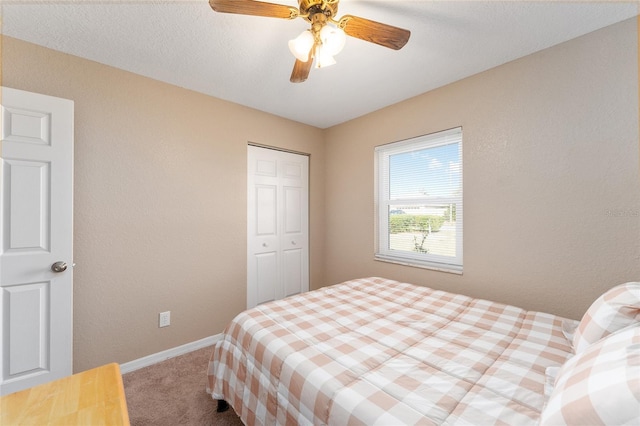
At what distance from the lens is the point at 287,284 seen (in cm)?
329

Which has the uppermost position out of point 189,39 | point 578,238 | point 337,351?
point 189,39

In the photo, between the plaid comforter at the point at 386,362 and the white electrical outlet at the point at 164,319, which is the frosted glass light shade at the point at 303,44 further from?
the white electrical outlet at the point at 164,319

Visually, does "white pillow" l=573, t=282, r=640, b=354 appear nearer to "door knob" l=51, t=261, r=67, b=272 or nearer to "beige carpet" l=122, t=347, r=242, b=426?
"beige carpet" l=122, t=347, r=242, b=426

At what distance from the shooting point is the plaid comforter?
90 centimetres

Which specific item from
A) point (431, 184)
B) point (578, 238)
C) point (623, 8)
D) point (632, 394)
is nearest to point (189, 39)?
point (431, 184)

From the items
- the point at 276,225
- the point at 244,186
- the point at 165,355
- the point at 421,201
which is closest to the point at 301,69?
the point at 244,186

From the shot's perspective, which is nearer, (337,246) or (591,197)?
(591,197)

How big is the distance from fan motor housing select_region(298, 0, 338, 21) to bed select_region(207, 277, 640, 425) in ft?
Result: 5.40

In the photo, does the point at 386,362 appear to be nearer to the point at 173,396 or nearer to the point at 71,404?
the point at 71,404

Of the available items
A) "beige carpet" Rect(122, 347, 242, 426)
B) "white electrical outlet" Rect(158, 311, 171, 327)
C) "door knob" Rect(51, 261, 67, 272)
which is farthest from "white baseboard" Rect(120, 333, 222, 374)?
"door knob" Rect(51, 261, 67, 272)

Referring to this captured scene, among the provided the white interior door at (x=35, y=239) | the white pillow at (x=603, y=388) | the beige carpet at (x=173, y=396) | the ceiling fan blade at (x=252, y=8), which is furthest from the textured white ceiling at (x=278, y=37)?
the beige carpet at (x=173, y=396)

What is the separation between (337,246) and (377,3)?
257 centimetres

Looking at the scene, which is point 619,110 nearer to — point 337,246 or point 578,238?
point 578,238

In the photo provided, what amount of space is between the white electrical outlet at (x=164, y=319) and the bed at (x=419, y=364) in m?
1.00
